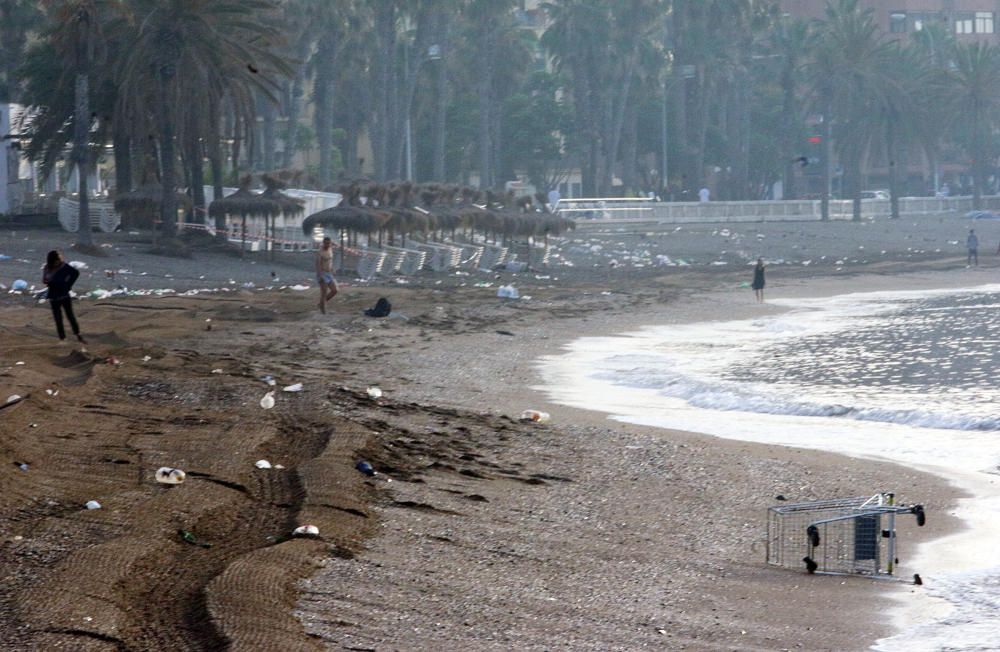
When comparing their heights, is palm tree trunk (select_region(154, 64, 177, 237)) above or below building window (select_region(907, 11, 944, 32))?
below

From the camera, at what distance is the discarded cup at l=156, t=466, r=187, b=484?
11.0 m

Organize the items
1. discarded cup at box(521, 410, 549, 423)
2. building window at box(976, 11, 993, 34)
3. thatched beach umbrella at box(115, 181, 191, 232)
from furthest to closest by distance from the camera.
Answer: building window at box(976, 11, 993, 34)
thatched beach umbrella at box(115, 181, 191, 232)
discarded cup at box(521, 410, 549, 423)

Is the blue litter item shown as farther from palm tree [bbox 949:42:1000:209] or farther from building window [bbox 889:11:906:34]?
building window [bbox 889:11:906:34]

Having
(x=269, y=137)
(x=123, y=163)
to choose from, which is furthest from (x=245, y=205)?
(x=269, y=137)

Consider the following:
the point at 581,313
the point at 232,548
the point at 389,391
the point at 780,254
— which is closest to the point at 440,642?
the point at 232,548

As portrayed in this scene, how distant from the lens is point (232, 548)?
30.3 feet

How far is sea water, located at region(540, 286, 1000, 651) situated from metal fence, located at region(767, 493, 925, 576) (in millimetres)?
411

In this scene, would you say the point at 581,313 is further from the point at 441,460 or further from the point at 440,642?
the point at 440,642

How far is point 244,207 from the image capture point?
4194cm

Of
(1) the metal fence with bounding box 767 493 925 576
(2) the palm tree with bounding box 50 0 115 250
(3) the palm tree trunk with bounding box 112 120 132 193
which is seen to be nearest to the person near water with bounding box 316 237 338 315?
(2) the palm tree with bounding box 50 0 115 250

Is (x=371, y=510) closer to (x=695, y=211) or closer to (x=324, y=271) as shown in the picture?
(x=324, y=271)

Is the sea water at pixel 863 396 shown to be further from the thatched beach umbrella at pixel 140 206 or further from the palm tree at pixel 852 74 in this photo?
the palm tree at pixel 852 74

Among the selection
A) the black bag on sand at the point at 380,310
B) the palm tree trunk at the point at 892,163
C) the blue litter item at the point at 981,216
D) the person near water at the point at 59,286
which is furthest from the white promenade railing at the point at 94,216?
the blue litter item at the point at 981,216

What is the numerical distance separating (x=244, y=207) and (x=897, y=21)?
92.3 meters
